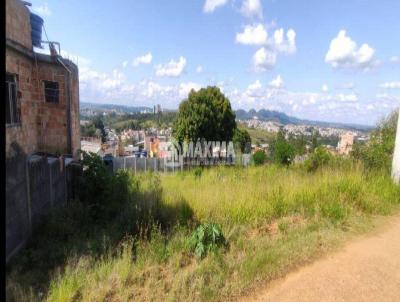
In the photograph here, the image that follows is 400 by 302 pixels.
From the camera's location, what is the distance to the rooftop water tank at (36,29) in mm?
7230

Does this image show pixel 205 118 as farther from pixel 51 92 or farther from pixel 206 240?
pixel 206 240

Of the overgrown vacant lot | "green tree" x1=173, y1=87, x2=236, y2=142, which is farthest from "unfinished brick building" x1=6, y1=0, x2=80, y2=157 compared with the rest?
"green tree" x1=173, y1=87, x2=236, y2=142

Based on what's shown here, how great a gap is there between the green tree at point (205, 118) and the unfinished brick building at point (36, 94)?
13586 mm

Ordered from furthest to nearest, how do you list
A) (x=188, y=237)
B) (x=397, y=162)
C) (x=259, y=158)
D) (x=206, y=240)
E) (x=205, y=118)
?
(x=205, y=118) → (x=259, y=158) → (x=397, y=162) → (x=188, y=237) → (x=206, y=240)

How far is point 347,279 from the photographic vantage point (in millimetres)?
3195

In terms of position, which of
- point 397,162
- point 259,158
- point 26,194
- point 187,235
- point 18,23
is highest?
point 18,23

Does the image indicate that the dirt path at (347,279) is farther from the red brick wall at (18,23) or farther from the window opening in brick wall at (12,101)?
the red brick wall at (18,23)

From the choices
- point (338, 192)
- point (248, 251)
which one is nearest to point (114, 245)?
point (248, 251)

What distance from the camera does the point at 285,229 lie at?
4543mm

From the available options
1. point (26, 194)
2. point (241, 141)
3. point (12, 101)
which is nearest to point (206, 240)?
point (26, 194)

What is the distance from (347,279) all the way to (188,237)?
2110 millimetres

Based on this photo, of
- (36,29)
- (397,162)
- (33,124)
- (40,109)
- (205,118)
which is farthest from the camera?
(205,118)

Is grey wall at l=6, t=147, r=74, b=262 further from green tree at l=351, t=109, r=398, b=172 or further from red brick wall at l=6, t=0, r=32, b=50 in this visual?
green tree at l=351, t=109, r=398, b=172

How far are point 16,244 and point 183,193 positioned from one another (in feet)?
10.6
